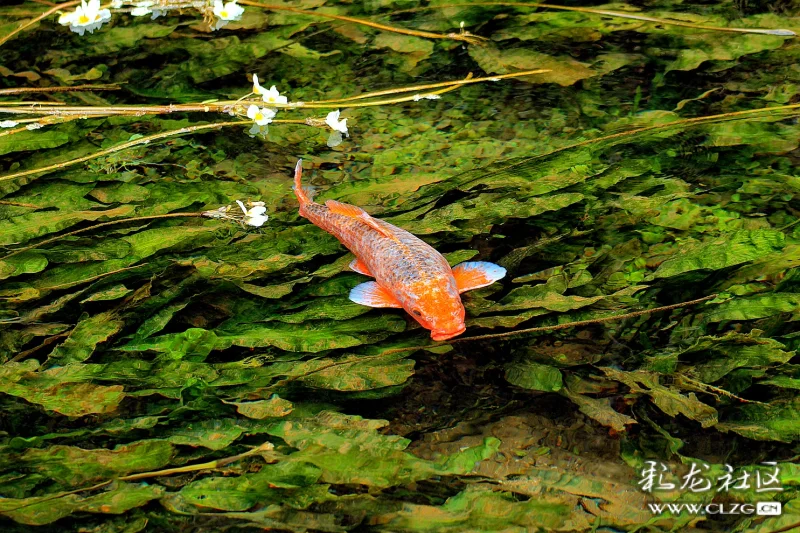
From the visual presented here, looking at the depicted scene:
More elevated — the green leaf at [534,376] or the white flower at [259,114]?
the white flower at [259,114]

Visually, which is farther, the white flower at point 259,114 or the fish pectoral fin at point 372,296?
the white flower at point 259,114

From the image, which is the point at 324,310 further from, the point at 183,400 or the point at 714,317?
the point at 714,317

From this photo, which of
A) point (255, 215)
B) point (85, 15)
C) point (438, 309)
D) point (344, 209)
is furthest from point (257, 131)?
point (438, 309)

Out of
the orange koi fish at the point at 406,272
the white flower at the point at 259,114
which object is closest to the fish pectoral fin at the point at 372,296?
the orange koi fish at the point at 406,272

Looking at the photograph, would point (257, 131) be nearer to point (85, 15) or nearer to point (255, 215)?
point (255, 215)

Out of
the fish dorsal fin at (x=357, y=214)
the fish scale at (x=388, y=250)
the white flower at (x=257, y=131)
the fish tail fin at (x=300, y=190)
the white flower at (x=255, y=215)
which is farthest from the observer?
the white flower at (x=257, y=131)

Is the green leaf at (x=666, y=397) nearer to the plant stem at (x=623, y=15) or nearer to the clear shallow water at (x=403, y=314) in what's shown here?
the clear shallow water at (x=403, y=314)
